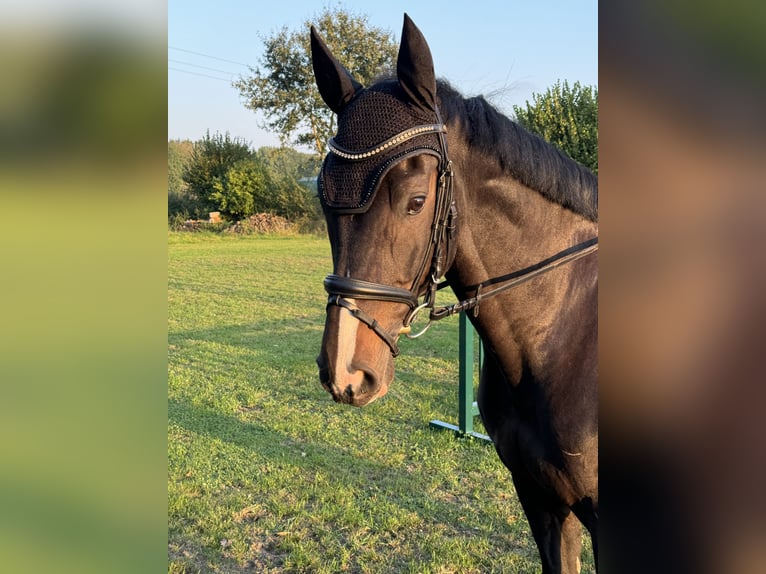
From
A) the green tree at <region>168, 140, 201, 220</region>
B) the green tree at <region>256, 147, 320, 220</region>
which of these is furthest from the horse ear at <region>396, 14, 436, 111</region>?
the green tree at <region>168, 140, 201, 220</region>

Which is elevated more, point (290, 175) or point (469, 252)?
point (290, 175)

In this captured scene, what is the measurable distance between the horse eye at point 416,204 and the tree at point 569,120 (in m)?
6.64

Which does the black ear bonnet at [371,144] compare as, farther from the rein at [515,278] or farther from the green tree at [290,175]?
the green tree at [290,175]

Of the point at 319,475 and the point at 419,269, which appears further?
the point at 319,475

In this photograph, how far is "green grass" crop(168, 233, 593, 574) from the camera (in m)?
3.58

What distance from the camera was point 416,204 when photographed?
177 cm
